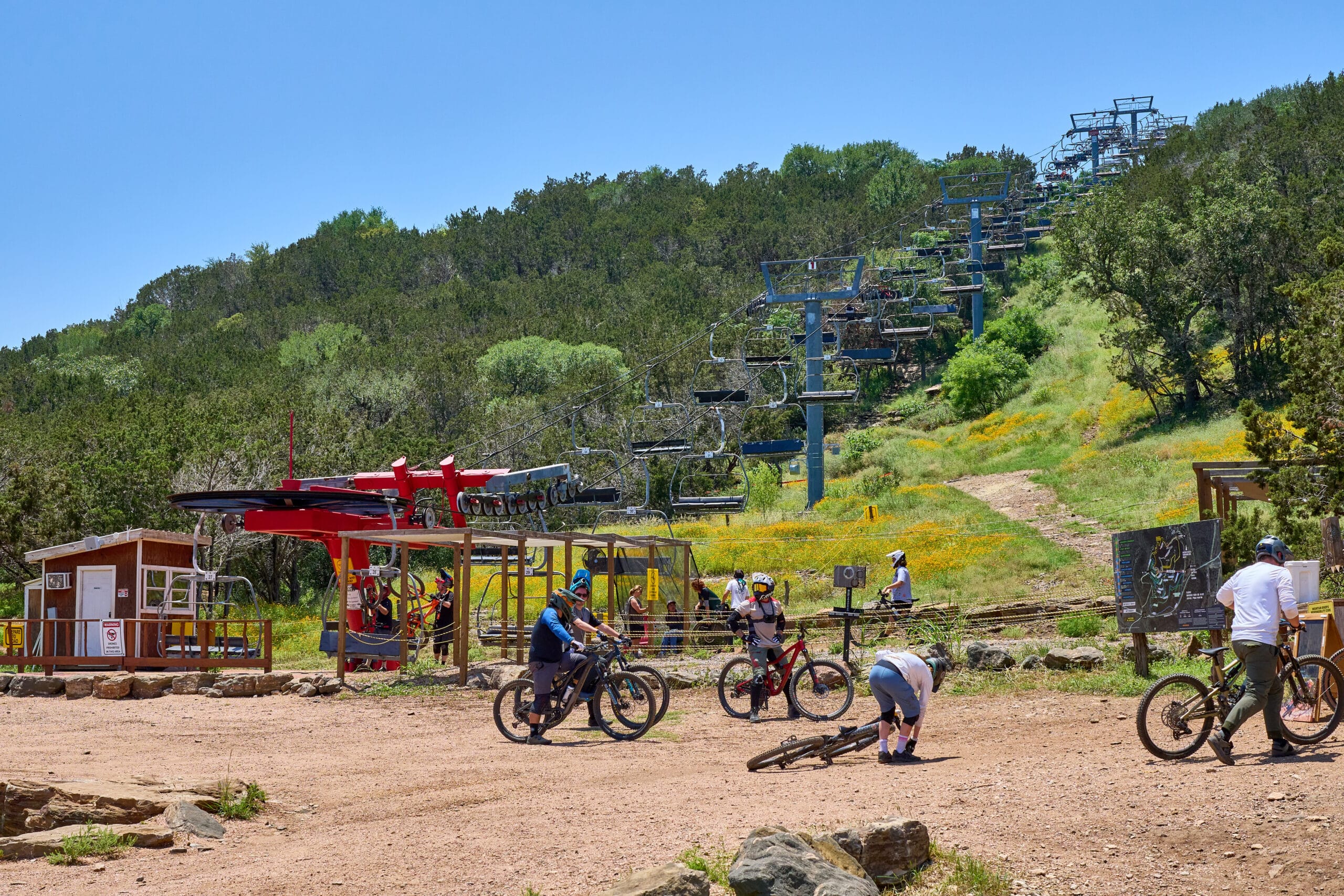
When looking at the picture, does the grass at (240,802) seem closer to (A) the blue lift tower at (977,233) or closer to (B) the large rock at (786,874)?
(B) the large rock at (786,874)

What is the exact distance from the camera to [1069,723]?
13.1 metres

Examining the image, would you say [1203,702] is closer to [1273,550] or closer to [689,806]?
[1273,550]

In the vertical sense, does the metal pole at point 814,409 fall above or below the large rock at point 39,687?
above

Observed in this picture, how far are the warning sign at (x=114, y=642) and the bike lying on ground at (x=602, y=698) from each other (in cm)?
1164

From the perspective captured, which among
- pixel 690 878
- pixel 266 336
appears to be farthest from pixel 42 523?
pixel 266 336

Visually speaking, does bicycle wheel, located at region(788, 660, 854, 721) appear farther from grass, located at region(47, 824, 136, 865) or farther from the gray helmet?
grass, located at region(47, 824, 136, 865)

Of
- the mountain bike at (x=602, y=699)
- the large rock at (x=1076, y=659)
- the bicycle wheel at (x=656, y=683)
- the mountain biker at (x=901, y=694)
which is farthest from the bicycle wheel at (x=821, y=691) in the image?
the large rock at (x=1076, y=659)

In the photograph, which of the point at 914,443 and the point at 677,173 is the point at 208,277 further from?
the point at 914,443

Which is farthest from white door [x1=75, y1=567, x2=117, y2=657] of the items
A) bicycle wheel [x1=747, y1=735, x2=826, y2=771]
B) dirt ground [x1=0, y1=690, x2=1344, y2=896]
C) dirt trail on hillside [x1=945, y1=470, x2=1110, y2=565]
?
dirt trail on hillside [x1=945, y1=470, x2=1110, y2=565]

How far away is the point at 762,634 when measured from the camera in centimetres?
1474

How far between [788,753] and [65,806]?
5.79m

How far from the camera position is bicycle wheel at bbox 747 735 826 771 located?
1123cm

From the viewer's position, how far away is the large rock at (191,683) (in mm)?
20484

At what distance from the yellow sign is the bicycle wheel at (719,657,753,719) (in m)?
14.7
